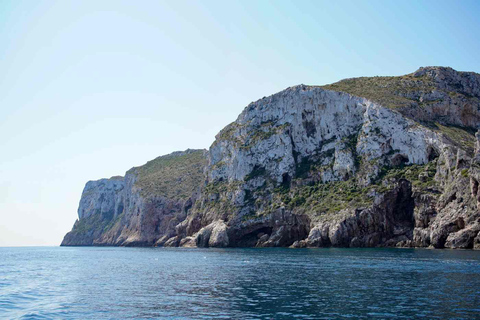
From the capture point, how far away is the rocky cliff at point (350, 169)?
91.4 metres

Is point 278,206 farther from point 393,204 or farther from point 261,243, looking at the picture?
point 393,204

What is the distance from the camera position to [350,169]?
11769cm

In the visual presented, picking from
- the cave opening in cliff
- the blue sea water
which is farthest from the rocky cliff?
the blue sea water

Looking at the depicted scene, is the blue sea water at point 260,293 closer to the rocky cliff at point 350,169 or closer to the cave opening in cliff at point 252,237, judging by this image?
the rocky cliff at point 350,169

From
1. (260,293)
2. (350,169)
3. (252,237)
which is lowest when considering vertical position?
(260,293)

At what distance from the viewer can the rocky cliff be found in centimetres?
9138

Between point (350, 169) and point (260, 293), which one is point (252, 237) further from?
point (260, 293)

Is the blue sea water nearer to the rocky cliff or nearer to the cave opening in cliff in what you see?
the rocky cliff

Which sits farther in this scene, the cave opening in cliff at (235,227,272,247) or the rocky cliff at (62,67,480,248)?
the cave opening in cliff at (235,227,272,247)

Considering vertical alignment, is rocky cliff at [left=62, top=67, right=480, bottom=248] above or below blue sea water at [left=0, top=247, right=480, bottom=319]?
above

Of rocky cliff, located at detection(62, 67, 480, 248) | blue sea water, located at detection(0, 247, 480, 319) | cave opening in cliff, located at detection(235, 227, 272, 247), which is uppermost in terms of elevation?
rocky cliff, located at detection(62, 67, 480, 248)

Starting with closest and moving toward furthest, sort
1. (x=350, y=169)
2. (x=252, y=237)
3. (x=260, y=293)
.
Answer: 1. (x=260, y=293)
2. (x=350, y=169)
3. (x=252, y=237)

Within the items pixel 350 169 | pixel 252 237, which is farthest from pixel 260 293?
pixel 252 237

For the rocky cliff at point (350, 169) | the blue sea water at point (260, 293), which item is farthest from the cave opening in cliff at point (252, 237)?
the blue sea water at point (260, 293)
